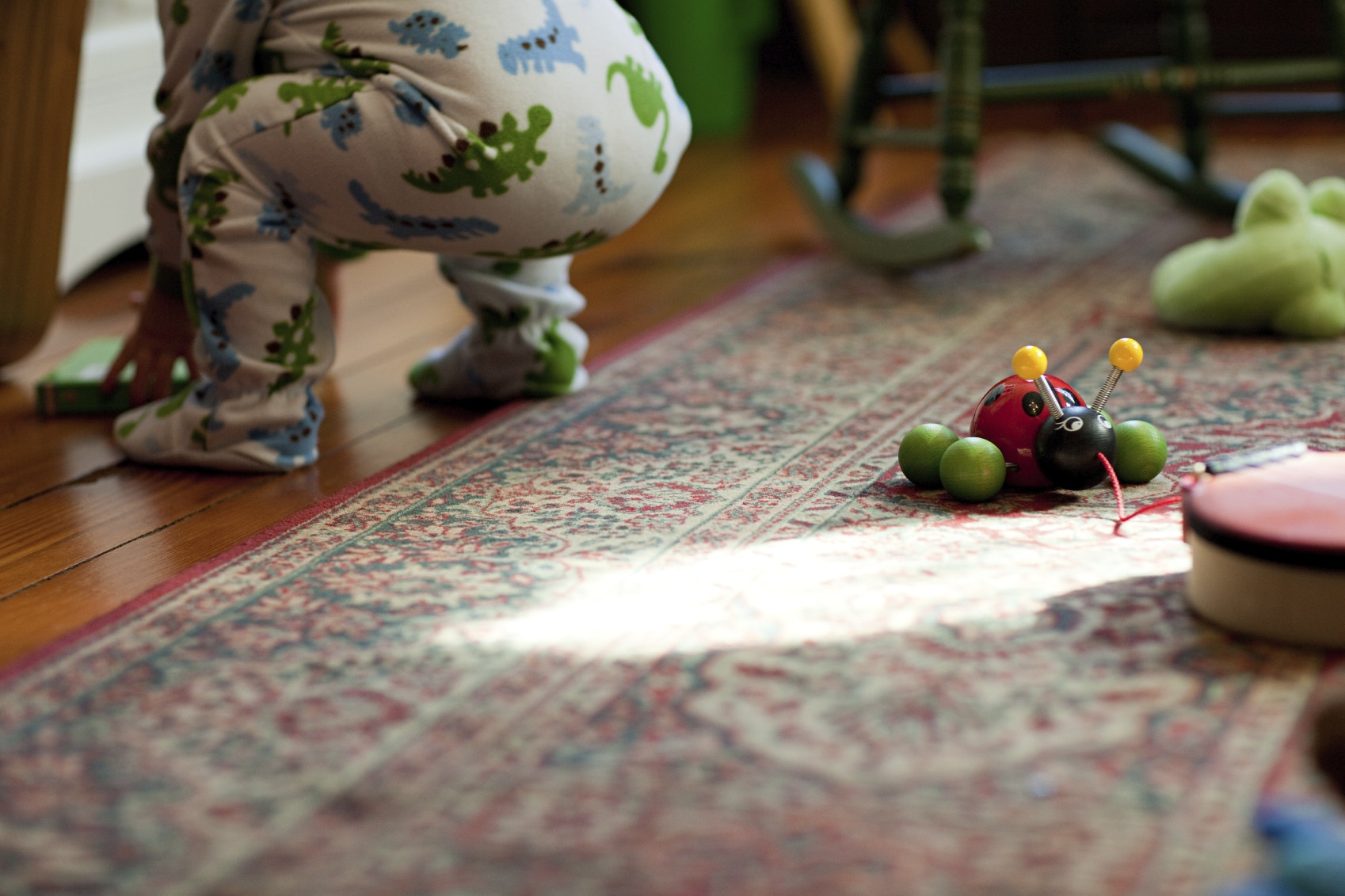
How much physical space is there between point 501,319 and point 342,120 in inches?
10.8

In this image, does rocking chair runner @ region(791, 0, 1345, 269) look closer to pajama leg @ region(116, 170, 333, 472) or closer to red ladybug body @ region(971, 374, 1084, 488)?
red ladybug body @ region(971, 374, 1084, 488)

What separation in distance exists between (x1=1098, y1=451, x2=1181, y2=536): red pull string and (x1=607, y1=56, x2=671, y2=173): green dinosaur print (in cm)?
41

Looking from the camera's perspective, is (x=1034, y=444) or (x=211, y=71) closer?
(x=1034, y=444)

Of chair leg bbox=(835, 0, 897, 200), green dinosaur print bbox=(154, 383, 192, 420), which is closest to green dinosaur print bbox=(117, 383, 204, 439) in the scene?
green dinosaur print bbox=(154, 383, 192, 420)

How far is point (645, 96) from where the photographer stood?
1.06 m

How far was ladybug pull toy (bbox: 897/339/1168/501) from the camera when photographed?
90cm

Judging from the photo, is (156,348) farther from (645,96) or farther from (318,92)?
(645,96)

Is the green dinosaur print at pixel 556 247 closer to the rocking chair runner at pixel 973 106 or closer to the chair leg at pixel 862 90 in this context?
the rocking chair runner at pixel 973 106

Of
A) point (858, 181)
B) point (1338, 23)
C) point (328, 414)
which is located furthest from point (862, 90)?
point (328, 414)

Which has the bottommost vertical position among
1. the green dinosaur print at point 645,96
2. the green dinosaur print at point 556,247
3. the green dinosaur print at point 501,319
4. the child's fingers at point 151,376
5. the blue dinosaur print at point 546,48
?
the child's fingers at point 151,376

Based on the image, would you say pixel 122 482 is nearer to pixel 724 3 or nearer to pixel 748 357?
pixel 748 357

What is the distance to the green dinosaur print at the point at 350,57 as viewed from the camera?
3.19 ft

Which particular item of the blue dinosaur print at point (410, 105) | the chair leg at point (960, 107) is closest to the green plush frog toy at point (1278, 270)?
the chair leg at point (960, 107)

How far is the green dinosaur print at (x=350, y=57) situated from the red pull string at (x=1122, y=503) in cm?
54
